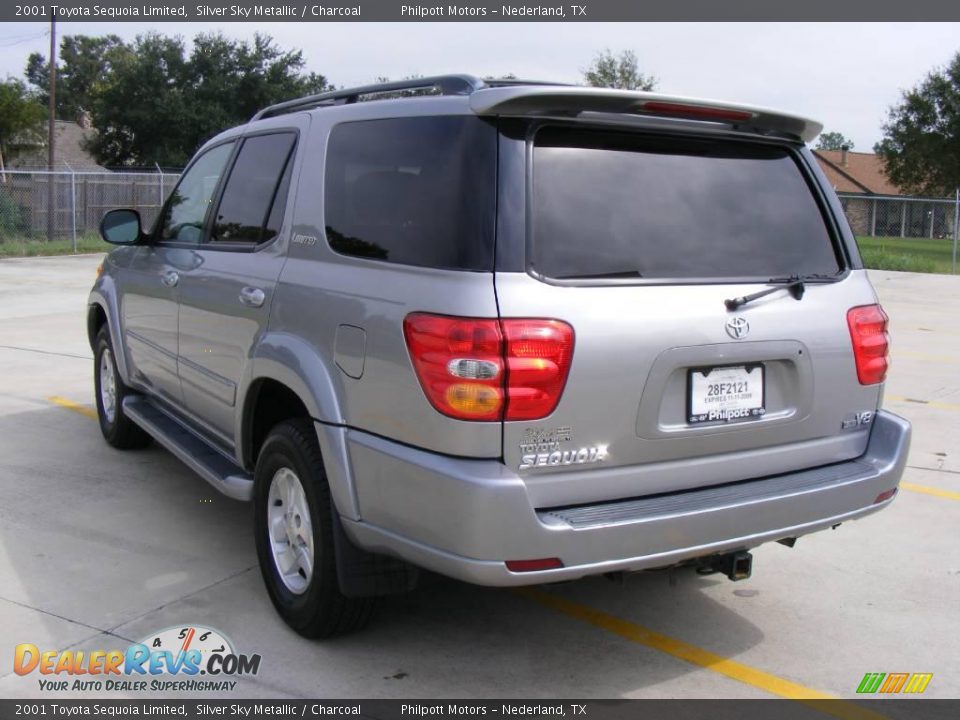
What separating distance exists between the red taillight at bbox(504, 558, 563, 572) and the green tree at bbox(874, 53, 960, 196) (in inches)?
1911

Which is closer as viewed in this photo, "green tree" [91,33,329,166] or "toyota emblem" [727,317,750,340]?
"toyota emblem" [727,317,750,340]

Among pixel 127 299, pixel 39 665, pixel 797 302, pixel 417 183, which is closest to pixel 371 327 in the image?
pixel 417 183

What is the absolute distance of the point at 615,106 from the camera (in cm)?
334

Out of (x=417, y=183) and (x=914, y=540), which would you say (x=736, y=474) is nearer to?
(x=417, y=183)

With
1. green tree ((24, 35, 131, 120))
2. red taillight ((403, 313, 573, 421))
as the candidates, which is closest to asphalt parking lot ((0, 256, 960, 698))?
red taillight ((403, 313, 573, 421))

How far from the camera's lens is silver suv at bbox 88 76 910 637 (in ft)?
10.1

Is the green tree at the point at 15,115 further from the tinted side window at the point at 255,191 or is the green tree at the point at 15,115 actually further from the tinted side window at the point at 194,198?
the tinted side window at the point at 255,191

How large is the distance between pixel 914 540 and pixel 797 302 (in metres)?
2.15

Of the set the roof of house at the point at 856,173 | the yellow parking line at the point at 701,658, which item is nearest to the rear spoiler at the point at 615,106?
the yellow parking line at the point at 701,658

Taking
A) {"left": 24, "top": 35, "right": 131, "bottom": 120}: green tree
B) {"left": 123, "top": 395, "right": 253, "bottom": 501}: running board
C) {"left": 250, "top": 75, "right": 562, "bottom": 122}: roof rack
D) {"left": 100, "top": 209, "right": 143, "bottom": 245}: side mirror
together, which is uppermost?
{"left": 24, "top": 35, "right": 131, "bottom": 120}: green tree

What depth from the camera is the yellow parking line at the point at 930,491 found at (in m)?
5.83

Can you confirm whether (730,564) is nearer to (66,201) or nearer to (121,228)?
(121,228)

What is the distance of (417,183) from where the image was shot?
135 inches

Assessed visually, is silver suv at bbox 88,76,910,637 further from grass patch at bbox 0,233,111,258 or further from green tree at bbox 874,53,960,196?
green tree at bbox 874,53,960,196
